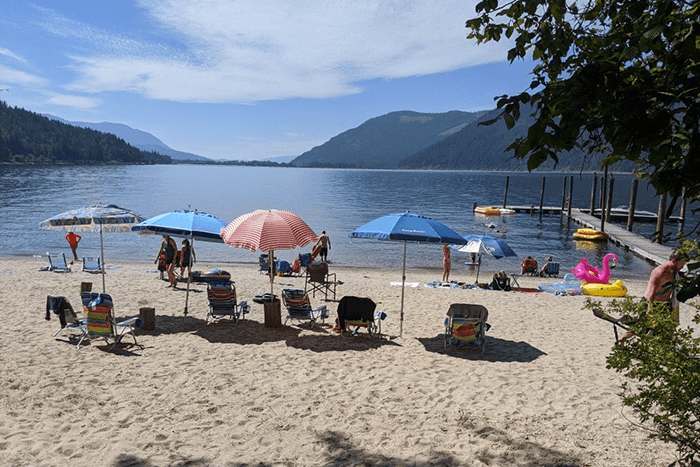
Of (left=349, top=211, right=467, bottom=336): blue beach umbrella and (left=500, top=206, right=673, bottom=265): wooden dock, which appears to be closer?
(left=349, top=211, right=467, bottom=336): blue beach umbrella

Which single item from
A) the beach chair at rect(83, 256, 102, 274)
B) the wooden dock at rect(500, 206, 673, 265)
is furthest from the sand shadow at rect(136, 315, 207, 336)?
the wooden dock at rect(500, 206, 673, 265)

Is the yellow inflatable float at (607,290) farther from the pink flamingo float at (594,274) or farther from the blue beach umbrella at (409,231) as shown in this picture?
the blue beach umbrella at (409,231)

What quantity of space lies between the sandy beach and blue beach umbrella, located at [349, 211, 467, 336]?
7.04ft

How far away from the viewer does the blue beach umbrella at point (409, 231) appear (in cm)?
896

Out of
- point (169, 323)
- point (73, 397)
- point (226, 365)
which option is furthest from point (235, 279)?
point (73, 397)

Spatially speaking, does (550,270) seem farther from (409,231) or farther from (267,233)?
(267,233)

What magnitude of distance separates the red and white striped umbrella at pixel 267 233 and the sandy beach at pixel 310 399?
1.96 meters

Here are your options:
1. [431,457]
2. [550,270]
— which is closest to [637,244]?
[550,270]

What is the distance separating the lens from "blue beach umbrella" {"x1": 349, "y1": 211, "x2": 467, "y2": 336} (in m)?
8.96

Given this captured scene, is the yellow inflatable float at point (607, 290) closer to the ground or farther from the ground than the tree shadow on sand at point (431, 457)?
closer to the ground

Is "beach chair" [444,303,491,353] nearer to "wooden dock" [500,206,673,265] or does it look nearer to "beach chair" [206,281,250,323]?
"beach chair" [206,281,250,323]

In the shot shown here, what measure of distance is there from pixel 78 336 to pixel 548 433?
8.41m

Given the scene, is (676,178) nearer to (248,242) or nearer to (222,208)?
(248,242)

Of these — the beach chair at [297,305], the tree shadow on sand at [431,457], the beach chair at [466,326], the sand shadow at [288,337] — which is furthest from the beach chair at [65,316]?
the beach chair at [466,326]
